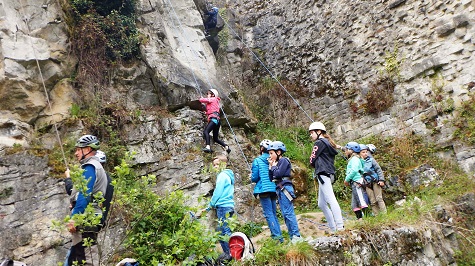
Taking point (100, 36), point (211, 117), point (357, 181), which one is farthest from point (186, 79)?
point (357, 181)

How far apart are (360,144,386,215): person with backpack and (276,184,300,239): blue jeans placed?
2213mm

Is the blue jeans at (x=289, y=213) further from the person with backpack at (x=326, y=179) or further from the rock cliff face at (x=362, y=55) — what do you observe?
the rock cliff face at (x=362, y=55)

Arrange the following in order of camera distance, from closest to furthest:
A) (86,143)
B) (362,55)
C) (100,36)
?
(86,143)
(100,36)
(362,55)

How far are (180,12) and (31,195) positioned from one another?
7641mm

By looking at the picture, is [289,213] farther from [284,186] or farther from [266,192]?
[266,192]

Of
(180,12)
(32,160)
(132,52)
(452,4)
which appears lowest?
(32,160)

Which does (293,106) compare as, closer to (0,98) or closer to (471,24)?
(471,24)

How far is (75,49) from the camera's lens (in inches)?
379

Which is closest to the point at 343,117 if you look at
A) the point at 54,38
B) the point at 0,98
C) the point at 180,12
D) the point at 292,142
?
the point at 292,142

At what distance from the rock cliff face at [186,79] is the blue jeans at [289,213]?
9.62 ft

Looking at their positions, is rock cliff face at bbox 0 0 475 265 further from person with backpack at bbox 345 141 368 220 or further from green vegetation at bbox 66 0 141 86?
person with backpack at bbox 345 141 368 220

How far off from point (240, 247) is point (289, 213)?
3.63ft

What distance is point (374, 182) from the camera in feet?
23.4

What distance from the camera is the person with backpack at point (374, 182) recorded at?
276 inches
